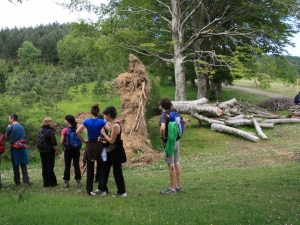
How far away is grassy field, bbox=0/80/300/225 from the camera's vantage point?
559 cm

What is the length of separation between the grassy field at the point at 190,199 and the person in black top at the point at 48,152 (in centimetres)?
37

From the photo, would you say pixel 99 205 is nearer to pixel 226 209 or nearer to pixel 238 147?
pixel 226 209

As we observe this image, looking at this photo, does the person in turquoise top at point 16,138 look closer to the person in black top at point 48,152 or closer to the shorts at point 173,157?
the person in black top at point 48,152

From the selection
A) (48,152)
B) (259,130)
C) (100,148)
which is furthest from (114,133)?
(259,130)

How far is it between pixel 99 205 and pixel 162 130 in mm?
2083

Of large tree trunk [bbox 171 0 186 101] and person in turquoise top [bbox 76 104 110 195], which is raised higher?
large tree trunk [bbox 171 0 186 101]

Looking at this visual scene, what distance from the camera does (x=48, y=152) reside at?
9000 mm

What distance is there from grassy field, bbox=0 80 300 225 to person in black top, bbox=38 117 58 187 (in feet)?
1.22

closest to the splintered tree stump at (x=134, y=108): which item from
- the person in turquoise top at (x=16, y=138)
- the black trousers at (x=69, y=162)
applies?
the black trousers at (x=69, y=162)

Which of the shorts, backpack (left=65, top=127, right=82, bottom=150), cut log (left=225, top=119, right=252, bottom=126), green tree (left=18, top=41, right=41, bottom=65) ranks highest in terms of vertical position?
green tree (left=18, top=41, right=41, bottom=65)

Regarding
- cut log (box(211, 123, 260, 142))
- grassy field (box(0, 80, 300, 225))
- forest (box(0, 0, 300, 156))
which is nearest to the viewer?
grassy field (box(0, 80, 300, 225))

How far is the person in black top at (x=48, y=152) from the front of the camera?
893 cm

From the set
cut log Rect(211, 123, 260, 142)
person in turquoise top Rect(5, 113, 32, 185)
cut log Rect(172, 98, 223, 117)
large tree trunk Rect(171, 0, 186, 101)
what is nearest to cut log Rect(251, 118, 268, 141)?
cut log Rect(211, 123, 260, 142)

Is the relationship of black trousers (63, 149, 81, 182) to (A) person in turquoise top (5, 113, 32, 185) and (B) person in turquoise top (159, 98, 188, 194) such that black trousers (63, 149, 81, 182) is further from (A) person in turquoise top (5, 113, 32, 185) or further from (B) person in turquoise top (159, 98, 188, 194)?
(B) person in turquoise top (159, 98, 188, 194)
